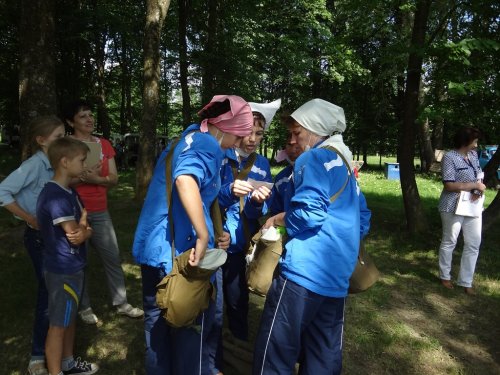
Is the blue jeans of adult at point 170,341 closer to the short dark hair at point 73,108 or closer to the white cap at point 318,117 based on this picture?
the white cap at point 318,117

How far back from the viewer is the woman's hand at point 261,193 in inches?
108

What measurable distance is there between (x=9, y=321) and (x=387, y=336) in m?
3.48

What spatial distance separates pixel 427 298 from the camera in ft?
15.1

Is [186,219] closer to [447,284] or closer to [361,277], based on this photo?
[361,277]

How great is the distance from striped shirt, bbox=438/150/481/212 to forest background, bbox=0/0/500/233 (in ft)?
2.51

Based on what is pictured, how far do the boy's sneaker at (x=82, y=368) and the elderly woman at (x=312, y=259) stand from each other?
1.43 m

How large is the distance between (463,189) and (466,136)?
62cm

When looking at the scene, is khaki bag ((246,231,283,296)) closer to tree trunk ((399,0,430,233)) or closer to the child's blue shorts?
the child's blue shorts

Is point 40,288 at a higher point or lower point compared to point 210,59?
lower

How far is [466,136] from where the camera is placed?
15.1 ft

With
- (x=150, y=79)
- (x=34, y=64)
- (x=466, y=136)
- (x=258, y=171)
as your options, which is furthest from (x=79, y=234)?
(x=150, y=79)

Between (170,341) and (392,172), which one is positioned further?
(392,172)

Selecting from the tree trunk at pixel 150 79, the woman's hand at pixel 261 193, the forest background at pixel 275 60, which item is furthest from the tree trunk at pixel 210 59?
the woman's hand at pixel 261 193

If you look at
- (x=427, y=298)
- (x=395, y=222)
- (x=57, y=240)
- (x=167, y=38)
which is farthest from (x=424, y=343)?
(x=167, y=38)
